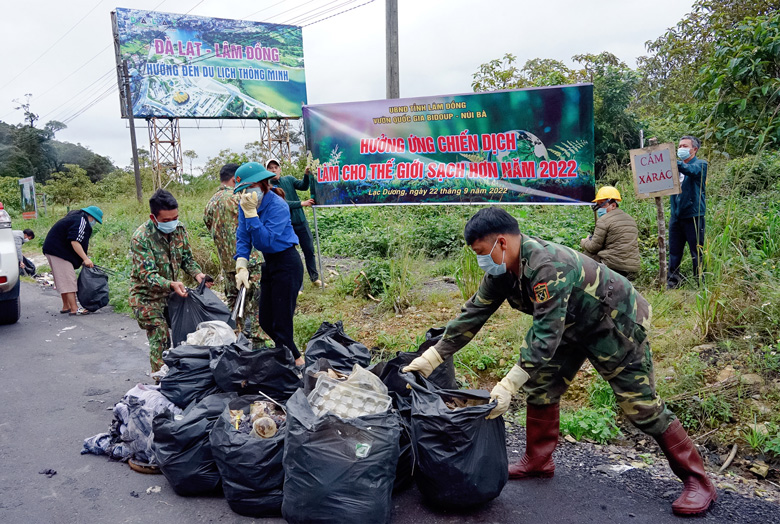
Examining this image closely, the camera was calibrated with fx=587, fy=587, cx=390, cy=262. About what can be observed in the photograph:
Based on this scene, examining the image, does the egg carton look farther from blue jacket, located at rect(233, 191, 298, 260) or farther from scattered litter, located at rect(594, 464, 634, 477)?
blue jacket, located at rect(233, 191, 298, 260)

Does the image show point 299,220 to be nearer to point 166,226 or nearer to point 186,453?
point 166,226

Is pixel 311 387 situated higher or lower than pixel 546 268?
lower

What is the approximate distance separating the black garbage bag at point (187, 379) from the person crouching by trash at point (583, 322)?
1972mm

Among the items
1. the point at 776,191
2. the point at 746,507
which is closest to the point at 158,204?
the point at 746,507

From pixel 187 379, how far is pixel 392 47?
21.1 ft

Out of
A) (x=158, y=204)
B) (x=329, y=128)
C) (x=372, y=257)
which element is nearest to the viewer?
(x=158, y=204)

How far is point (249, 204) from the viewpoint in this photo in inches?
173

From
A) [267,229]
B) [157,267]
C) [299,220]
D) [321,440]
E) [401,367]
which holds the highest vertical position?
[267,229]

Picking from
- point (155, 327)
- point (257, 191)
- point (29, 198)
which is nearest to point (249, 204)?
point (257, 191)

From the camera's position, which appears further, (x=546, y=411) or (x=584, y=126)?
(x=584, y=126)

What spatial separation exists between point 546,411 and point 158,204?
3.16m

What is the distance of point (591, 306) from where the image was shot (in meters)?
2.85

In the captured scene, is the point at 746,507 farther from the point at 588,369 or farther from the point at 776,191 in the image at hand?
the point at 776,191

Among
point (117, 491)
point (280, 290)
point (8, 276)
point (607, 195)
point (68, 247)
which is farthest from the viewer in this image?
point (68, 247)
